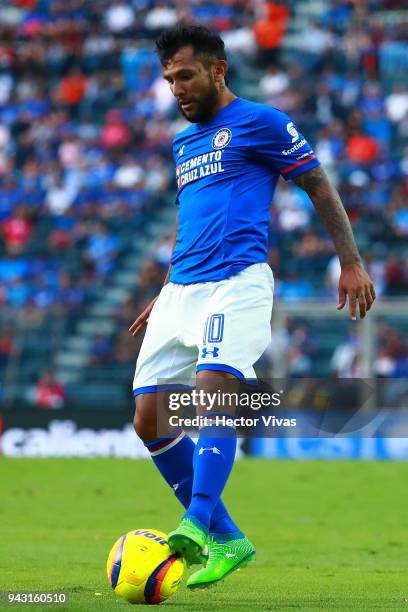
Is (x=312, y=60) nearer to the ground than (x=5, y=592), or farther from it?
farther from it

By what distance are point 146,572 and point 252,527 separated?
13.3ft

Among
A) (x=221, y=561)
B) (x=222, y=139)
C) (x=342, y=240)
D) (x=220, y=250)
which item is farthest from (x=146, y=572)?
(x=222, y=139)

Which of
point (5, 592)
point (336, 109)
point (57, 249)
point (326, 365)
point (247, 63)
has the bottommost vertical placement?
point (5, 592)

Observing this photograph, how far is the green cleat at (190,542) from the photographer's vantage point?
207 inches

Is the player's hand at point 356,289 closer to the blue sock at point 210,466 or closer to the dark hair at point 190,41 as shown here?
the blue sock at point 210,466

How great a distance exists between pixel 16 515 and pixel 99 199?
12042 mm

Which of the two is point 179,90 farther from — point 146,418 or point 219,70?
point 146,418

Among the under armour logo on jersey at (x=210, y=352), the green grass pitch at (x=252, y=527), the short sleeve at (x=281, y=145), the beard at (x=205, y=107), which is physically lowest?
the green grass pitch at (x=252, y=527)

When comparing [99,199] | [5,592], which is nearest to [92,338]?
[99,199]

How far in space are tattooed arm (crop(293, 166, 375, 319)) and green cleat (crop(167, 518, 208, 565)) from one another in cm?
117

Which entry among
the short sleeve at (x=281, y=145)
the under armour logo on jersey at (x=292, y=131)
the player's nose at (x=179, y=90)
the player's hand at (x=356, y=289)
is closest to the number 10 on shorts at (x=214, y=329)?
the player's hand at (x=356, y=289)

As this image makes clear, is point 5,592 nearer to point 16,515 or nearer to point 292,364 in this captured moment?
point 16,515

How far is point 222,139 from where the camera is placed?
5.91m

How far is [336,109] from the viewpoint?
20578 mm
